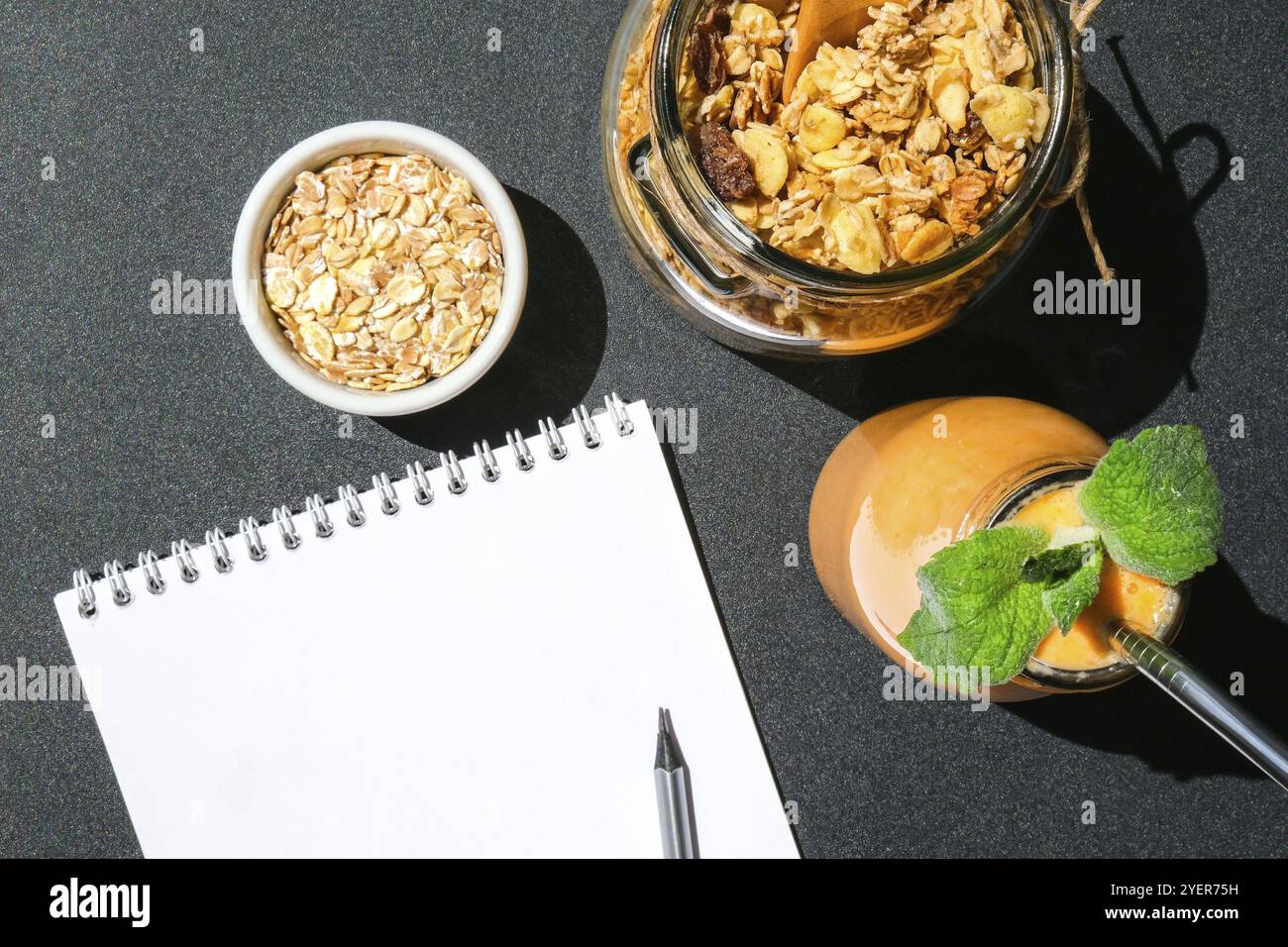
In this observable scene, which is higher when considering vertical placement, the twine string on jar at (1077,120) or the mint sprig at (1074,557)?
the twine string on jar at (1077,120)

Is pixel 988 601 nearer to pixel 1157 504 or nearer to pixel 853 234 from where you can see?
pixel 1157 504

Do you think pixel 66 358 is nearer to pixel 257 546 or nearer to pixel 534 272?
pixel 257 546

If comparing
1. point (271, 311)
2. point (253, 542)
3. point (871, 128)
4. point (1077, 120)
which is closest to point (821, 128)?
point (871, 128)

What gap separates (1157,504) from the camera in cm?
49

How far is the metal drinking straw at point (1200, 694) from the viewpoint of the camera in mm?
502

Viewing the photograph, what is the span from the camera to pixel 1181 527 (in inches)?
19.3

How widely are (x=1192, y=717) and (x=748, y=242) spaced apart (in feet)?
1.73

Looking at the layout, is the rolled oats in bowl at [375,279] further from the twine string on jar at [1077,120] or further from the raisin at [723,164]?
the twine string on jar at [1077,120]

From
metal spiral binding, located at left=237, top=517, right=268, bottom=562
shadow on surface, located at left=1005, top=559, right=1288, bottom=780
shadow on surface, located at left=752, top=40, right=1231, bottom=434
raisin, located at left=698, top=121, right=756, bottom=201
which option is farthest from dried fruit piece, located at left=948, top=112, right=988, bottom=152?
metal spiral binding, located at left=237, top=517, right=268, bottom=562

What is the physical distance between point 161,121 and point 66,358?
190 millimetres

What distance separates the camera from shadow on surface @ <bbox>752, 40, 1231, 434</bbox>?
76cm

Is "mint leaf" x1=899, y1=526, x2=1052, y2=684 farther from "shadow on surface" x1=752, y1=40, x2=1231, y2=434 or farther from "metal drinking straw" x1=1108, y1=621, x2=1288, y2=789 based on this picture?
"shadow on surface" x1=752, y1=40, x2=1231, y2=434

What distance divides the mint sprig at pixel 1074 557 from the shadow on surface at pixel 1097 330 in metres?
0.25

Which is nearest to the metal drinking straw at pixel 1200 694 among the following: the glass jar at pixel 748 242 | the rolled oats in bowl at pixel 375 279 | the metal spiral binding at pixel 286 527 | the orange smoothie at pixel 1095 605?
the orange smoothie at pixel 1095 605
